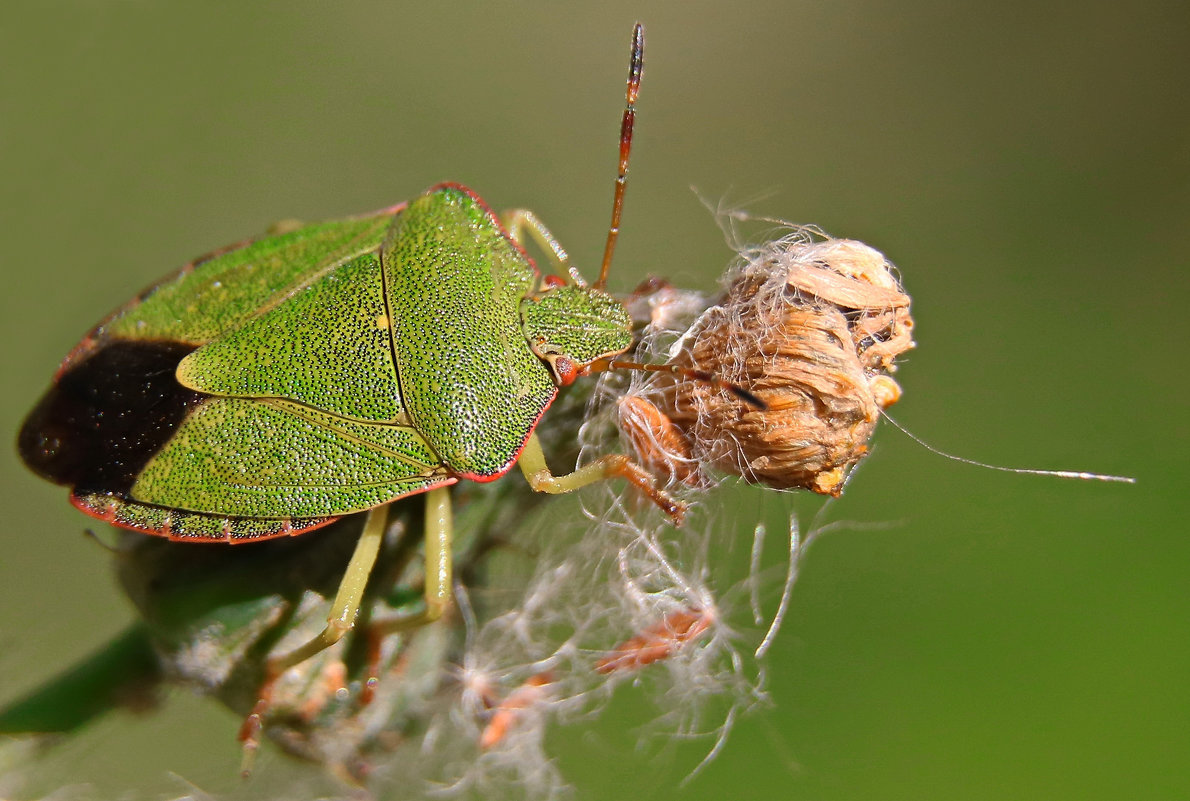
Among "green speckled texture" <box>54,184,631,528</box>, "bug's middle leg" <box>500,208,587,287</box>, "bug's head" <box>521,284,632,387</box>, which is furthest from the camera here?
"bug's middle leg" <box>500,208,587,287</box>

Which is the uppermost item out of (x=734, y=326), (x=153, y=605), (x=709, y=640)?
(x=734, y=326)

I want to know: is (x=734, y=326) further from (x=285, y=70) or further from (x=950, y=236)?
(x=285, y=70)

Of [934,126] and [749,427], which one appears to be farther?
[934,126]

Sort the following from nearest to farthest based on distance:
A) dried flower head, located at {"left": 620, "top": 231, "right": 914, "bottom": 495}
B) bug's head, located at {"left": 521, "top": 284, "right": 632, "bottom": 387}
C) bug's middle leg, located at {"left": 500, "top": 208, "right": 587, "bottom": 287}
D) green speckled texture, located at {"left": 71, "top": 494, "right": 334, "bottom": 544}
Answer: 1. dried flower head, located at {"left": 620, "top": 231, "right": 914, "bottom": 495}
2. green speckled texture, located at {"left": 71, "top": 494, "right": 334, "bottom": 544}
3. bug's head, located at {"left": 521, "top": 284, "right": 632, "bottom": 387}
4. bug's middle leg, located at {"left": 500, "top": 208, "right": 587, "bottom": 287}

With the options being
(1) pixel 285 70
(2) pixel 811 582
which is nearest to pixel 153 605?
(2) pixel 811 582

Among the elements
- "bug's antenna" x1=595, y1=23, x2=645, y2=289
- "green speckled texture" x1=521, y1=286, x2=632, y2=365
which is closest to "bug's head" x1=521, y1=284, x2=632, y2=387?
"green speckled texture" x1=521, y1=286, x2=632, y2=365

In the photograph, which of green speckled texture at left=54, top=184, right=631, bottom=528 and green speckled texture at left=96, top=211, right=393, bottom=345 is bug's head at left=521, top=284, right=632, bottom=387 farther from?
green speckled texture at left=96, top=211, right=393, bottom=345

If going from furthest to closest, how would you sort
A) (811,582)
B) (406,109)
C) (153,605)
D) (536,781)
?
(406,109)
(811,582)
(536,781)
(153,605)

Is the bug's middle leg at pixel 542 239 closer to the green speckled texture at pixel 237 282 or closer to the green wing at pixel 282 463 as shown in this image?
the green speckled texture at pixel 237 282

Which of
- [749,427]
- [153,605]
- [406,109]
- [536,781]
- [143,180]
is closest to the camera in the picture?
[749,427]

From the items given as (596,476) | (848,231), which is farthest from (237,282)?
(848,231)
